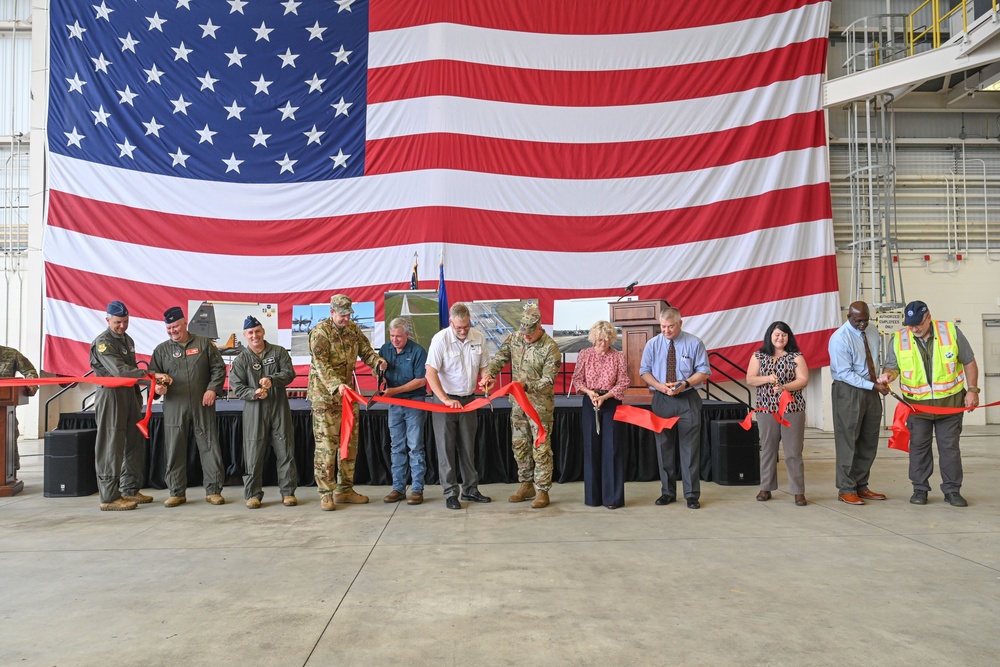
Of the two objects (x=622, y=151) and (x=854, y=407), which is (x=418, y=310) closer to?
(x=622, y=151)

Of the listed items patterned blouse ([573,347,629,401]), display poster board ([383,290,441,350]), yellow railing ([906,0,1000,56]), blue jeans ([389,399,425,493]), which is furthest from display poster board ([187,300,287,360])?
yellow railing ([906,0,1000,56])

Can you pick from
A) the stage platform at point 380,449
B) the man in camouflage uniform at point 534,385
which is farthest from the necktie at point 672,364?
the stage platform at point 380,449

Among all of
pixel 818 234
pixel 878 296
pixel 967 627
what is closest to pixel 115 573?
pixel 967 627

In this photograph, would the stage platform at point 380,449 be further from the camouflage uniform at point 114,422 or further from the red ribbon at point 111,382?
the camouflage uniform at point 114,422

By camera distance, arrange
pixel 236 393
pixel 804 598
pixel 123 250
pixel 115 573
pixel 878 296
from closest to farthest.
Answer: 1. pixel 804 598
2. pixel 115 573
3. pixel 236 393
4. pixel 123 250
5. pixel 878 296

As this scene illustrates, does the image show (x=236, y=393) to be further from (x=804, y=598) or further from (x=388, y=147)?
(x=388, y=147)

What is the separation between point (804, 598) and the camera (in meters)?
3.16

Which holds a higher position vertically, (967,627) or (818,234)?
(818,234)

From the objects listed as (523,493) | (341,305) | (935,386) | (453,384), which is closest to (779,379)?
(935,386)

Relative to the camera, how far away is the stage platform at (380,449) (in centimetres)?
654

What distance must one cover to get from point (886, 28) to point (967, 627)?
1182cm

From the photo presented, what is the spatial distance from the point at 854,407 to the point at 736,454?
1.29 m

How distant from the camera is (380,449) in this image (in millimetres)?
6602

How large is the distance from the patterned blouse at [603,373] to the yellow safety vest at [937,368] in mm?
2288
